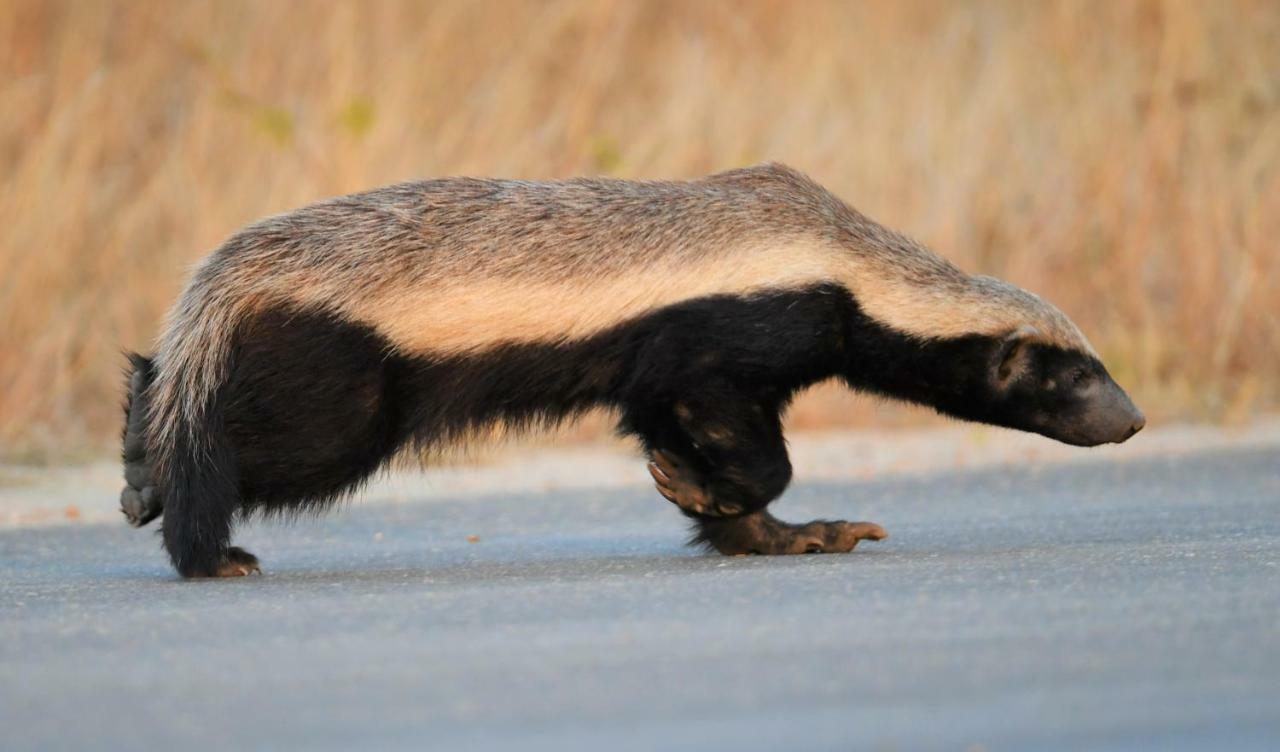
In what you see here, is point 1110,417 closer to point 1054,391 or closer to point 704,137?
point 1054,391

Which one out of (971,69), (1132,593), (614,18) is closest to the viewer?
(1132,593)

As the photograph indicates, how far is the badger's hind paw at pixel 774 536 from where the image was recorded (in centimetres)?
677

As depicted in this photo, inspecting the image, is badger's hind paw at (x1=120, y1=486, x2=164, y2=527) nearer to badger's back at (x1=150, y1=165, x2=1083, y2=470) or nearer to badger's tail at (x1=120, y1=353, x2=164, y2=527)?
badger's tail at (x1=120, y1=353, x2=164, y2=527)

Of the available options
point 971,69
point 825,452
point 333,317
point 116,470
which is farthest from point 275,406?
point 971,69

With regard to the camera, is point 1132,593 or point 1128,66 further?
point 1128,66

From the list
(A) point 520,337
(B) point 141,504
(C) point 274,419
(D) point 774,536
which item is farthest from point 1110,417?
(B) point 141,504

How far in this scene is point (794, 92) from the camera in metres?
12.9

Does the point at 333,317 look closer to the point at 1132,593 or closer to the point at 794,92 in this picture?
the point at 1132,593

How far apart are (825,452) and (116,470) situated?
3690 millimetres

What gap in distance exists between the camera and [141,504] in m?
6.55

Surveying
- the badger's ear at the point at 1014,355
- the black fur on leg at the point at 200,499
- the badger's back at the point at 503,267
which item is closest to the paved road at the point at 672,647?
the black fur on leg at the point at 200,499

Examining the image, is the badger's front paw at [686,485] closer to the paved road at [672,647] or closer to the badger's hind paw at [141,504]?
the paved road at [672,647]

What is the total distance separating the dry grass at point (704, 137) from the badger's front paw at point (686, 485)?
481 centimetres

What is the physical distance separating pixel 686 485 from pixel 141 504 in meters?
1.79
